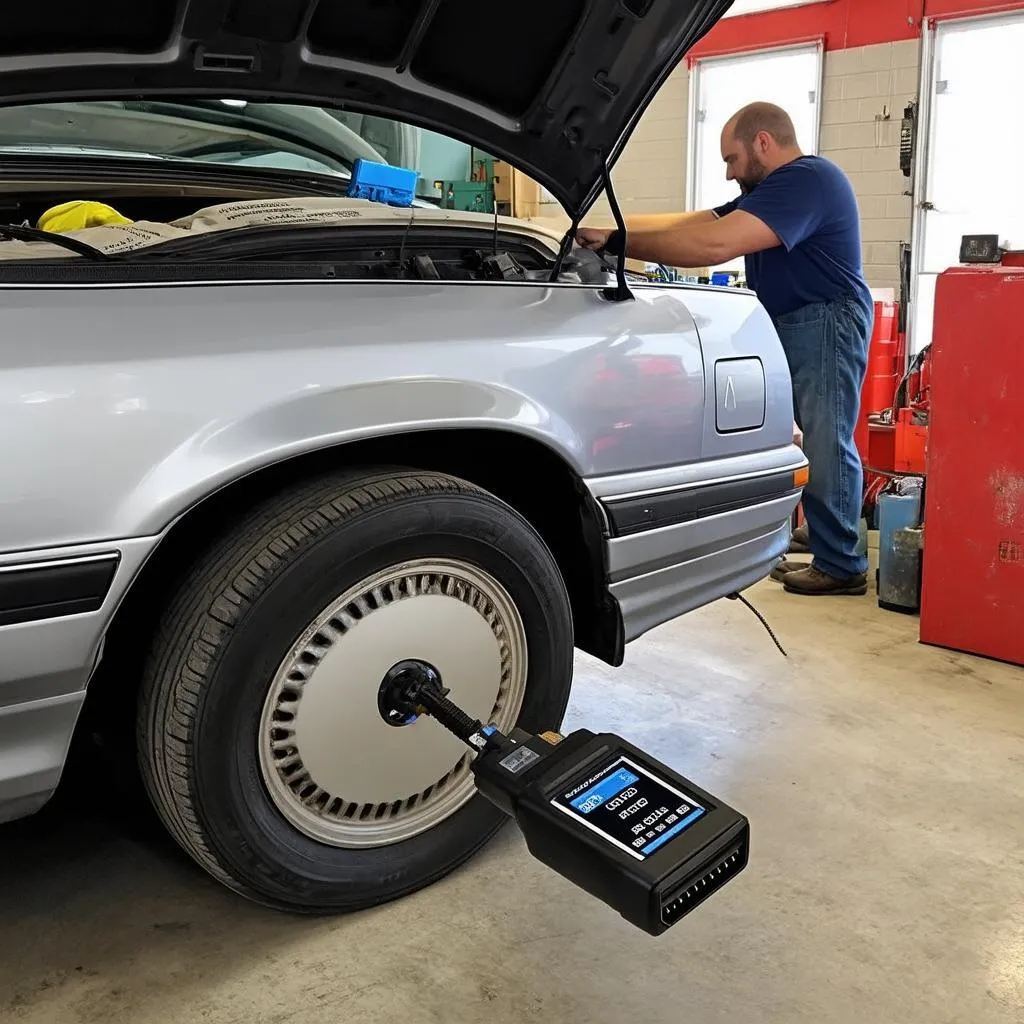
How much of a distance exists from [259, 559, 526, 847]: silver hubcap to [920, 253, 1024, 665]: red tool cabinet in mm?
1649

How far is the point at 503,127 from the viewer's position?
73.5 inches

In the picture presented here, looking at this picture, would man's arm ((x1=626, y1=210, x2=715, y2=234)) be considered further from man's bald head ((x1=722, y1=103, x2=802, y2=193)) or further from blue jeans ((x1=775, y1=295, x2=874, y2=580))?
blue jeans ((x1=775, y1=295, x2=874, y2=580))

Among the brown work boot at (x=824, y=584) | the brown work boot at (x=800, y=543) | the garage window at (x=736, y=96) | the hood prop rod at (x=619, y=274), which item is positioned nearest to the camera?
the hood prop rod at (x=619, y=274)

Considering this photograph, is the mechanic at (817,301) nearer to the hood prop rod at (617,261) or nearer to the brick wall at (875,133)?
the hood prop rod at (617,261)

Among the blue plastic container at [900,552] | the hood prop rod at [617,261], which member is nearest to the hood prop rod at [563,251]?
the hood prop rod at [617,261]

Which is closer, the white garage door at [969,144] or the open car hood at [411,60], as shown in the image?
the open car hood at [411,60]

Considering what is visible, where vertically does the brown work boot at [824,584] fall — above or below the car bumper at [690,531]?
below

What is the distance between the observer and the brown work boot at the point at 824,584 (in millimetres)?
3383

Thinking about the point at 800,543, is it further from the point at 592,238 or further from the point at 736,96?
the point at 736,96

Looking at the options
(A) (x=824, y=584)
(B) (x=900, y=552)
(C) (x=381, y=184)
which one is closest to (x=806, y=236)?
(B) (x=900, y=552)

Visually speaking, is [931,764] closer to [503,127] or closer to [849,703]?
[849,703]

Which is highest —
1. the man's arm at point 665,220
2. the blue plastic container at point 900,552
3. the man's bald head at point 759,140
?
the man's bald head at point 759,140

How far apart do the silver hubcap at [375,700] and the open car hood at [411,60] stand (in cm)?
85

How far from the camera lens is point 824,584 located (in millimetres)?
3381
